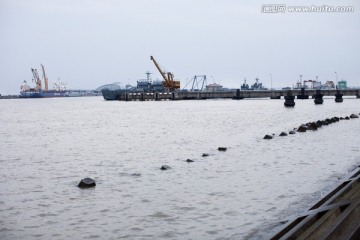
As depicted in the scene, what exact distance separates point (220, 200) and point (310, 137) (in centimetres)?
1939

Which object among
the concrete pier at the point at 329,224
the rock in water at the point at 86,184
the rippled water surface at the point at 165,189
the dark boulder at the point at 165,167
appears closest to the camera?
the concrete pier at the point at 329,224

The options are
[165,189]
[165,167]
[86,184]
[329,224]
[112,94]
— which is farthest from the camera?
[112,94]

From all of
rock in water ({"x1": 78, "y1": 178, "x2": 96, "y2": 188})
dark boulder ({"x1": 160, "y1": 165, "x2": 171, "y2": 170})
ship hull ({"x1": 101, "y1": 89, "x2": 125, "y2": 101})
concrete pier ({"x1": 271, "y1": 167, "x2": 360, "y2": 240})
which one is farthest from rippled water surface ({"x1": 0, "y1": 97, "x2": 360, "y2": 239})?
ship hull ({"x1": 101, "y1": 89, "x2": 125, "y2": 101})

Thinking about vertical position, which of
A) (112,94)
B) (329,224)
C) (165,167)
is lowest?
(165,167)

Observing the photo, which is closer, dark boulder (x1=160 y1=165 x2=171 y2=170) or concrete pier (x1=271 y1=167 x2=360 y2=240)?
concrete pier (x1=271 y1=167 x2=360 y2=240)

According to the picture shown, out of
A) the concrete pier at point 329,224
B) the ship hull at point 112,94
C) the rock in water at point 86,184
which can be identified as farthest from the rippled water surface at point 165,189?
the ship hull at point 112,94

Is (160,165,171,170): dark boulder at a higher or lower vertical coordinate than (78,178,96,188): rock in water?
lower

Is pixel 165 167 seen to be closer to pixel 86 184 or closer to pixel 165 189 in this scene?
pixel 165 189

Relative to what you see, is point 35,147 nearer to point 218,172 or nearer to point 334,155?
point 218,172

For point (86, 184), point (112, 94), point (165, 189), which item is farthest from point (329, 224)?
point (112, 94)

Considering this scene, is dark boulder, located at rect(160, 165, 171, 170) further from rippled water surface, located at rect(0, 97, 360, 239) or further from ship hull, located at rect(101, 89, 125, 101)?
ship hull, located at rect(101, 89, 125, 101)

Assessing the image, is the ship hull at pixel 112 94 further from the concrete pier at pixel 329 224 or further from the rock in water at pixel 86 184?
the concrete pier at pixel 329 224

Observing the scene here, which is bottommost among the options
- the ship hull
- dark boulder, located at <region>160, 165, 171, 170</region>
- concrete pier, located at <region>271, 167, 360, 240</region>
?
dark boulder, located at <region>160, 165, 171, 170</region>

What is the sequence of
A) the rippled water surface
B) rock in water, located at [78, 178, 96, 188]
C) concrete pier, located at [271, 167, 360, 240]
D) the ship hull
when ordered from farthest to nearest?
the ship hull < rock in water, located at [78, 178, 96, 188] < the rippled water surface < concrete pier, located at [271, 167, 360, 240]
